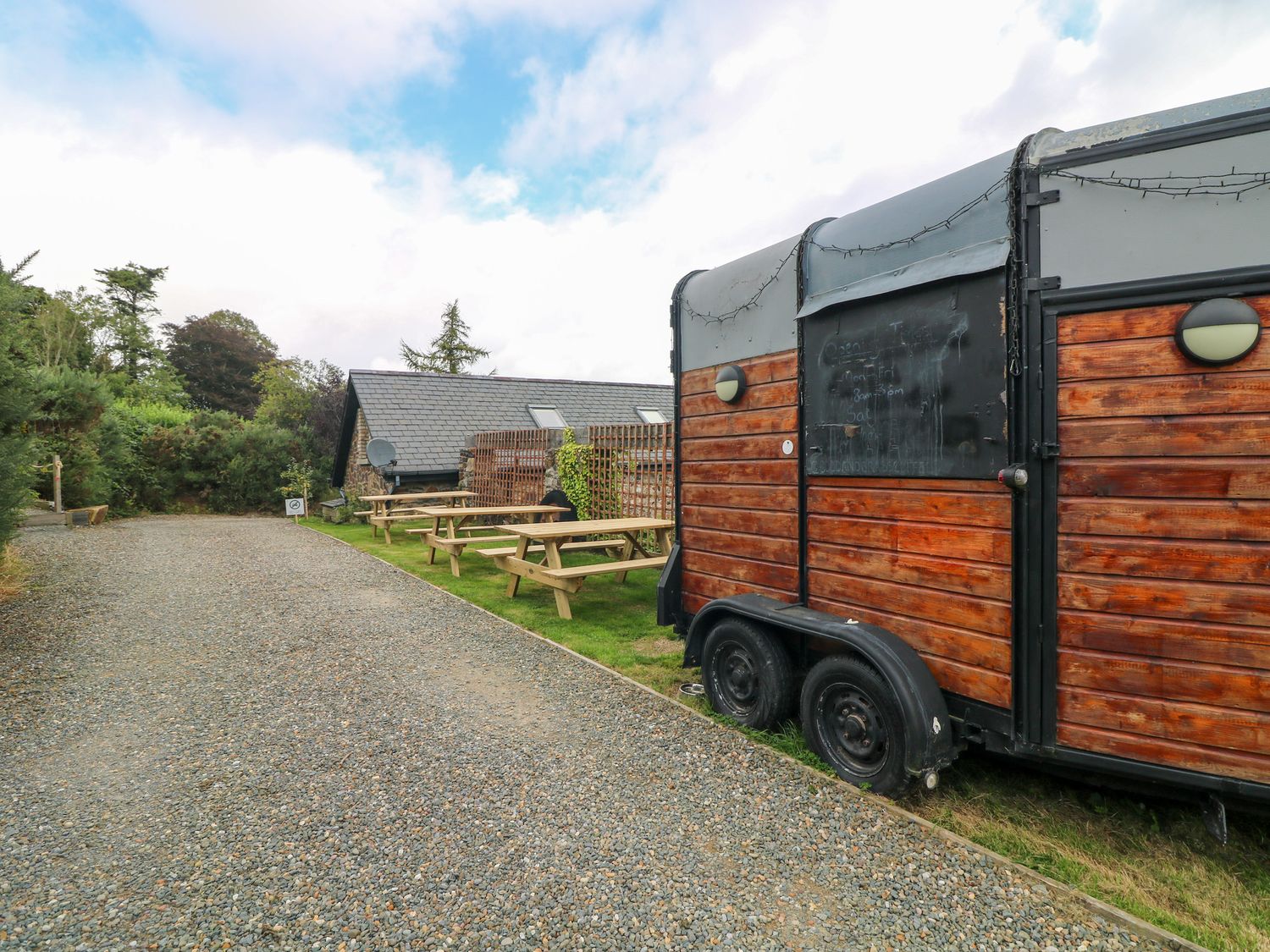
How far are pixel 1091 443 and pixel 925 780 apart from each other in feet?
5.48

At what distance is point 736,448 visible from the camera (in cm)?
428

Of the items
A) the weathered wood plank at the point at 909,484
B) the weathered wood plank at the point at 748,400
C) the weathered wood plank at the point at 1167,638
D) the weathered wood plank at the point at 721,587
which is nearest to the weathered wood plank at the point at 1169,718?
the weathered wood plank at the point at 1167,638

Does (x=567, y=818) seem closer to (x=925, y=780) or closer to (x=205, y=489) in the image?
(x=925, y=780)

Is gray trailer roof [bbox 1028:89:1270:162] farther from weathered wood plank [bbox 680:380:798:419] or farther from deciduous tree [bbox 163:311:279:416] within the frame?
deciduous tree [bbox 163:311:279:416]

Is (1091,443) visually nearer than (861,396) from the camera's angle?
Yes

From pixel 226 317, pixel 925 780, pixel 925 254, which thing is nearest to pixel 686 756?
pixel 925 780

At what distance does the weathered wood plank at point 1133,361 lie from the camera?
7.40 ft

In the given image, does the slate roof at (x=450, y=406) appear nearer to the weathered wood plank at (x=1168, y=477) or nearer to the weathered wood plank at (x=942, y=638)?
the weathered wood plank at (x=942, y=638)

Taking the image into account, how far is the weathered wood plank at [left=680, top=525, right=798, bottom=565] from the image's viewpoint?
12.7ft

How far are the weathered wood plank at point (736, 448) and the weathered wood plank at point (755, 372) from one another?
1.21ft

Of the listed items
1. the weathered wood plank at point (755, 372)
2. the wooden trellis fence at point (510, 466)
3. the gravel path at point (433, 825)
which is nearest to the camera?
the gravel path at point (433, 825)

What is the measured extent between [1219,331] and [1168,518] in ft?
2.36

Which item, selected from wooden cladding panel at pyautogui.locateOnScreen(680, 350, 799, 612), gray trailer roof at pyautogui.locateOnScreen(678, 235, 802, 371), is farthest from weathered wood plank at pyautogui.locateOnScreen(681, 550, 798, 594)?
gray trailer roof at pyautogui.locateOnScreen(678, 235, 802, 371)

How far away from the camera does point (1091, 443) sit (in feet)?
8.21
